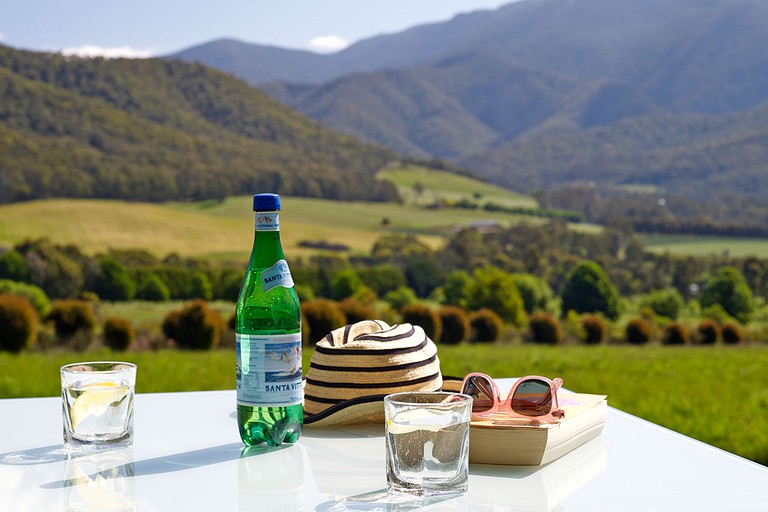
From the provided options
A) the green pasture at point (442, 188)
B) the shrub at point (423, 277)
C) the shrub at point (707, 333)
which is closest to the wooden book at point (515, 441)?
the shrub at point (707, 333)

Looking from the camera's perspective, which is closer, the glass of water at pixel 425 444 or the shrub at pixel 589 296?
the glass of water at pixel 425 444

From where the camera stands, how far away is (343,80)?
123 m

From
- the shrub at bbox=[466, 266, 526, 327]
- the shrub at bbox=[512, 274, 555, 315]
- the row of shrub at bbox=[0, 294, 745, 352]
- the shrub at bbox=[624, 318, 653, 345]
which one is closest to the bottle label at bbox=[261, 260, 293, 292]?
the row of shrub at bbox=[0, 294, 745, 352]

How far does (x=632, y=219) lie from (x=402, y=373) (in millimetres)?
49221

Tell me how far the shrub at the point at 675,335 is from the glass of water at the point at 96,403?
17.4m

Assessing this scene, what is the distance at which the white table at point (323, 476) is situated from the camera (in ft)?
3.43

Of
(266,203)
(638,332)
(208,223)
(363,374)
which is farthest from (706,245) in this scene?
(266,203)

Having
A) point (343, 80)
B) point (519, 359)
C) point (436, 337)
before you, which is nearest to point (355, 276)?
point (436, 337)

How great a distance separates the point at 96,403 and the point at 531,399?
71cm

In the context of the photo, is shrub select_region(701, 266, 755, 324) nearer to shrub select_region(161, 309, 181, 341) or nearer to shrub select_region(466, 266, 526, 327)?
shrub select_region(466, 266, 526, 327)

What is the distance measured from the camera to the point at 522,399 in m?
1.26

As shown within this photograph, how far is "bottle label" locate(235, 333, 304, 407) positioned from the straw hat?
214mm

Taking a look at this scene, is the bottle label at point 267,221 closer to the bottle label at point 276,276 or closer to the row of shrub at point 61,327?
the bottle label at point 276,276

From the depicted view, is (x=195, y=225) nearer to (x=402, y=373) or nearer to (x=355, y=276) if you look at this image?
(x=355, y=276)
